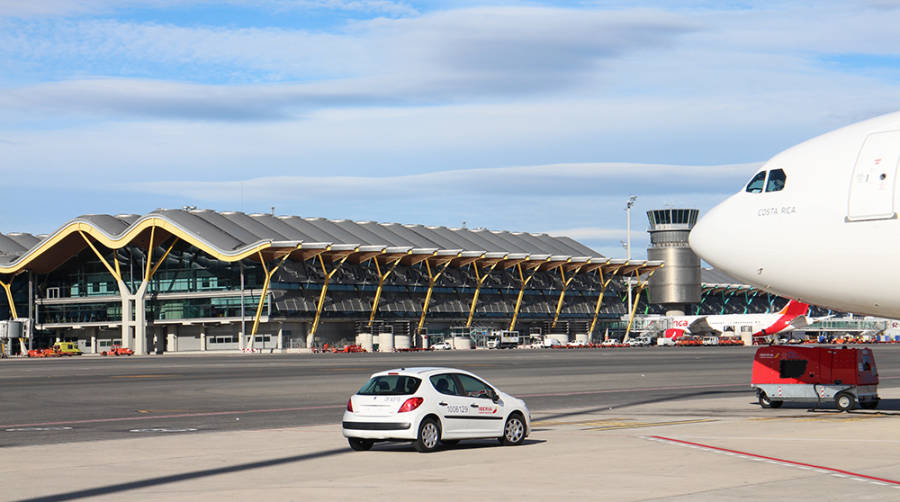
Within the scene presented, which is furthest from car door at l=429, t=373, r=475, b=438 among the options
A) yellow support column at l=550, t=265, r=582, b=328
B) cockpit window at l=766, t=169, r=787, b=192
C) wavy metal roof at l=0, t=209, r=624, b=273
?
yellow support column at l=550, t=265, r=582, b=328

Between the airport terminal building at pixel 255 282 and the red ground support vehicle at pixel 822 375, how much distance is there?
101 m

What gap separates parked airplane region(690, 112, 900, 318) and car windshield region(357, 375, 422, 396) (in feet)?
24.1

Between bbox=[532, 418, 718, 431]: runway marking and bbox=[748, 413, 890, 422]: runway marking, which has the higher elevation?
bbox=[532, 418, 718, 431]: runway marking

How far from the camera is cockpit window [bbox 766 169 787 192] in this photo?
23.1 metres

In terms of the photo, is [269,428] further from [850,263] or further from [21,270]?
[21,270]

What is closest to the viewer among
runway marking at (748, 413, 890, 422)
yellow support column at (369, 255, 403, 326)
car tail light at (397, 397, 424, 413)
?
car tail light at (397, 397, 424, 413)

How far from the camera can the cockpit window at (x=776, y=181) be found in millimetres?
23094

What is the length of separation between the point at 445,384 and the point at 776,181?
826cm

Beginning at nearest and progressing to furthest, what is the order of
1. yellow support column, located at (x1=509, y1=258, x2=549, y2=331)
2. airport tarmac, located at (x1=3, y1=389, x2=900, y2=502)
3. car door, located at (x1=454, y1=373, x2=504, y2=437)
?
airport tarmac, located at (x1=3, y1=389, x2=900, y2=502)
car door, located at (x1=454, y1=373, x2=504, y2=437)
yellow support column, located at (x1=509, y1=258, x2=549, y2=331)

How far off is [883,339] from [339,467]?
186 meters

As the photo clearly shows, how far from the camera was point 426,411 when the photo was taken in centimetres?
2078

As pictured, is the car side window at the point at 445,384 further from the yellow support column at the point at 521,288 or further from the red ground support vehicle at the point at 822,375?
the yellow support column at the point at 521,288

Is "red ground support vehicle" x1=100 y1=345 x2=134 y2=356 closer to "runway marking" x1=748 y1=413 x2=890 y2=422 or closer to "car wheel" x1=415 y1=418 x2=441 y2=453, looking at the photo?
"runway marking" x1=748 y1=413 x2=890 y2=422

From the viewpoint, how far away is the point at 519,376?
2212 inches
